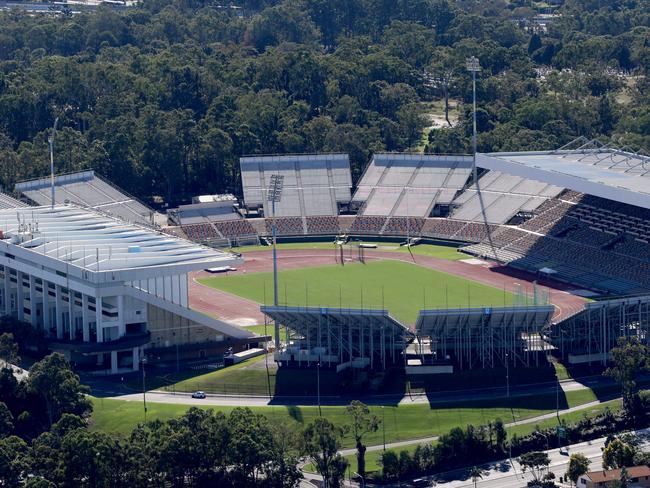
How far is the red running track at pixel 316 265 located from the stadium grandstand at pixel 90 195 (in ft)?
46.2

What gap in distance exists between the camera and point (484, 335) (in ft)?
357

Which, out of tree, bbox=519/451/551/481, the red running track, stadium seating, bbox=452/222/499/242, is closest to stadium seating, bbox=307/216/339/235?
the red running track

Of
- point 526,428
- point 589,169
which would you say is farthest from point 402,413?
point 589,169

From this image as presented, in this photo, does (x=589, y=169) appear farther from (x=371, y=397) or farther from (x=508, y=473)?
(x=508, y=473)

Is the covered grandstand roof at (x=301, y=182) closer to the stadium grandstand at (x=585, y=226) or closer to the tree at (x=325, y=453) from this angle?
the stadium grandstand at (x=585, y=226)

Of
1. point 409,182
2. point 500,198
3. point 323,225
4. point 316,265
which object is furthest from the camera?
point 409,182

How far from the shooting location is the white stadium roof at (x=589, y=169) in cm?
12912

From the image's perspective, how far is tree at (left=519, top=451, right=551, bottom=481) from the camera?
90.8m

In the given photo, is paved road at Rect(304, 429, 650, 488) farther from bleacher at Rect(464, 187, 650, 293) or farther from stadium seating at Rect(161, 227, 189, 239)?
stadium seating at Rect(161, 227, 189, 239)

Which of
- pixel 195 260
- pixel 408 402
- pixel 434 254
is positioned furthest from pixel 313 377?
pixel 434 254

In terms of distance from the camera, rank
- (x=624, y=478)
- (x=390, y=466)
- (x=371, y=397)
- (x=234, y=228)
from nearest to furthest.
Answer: (x=624, y=478), (x=390, y=466), (x=371, y=397), (x=234, y=228)

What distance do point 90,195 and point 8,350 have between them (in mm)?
53841

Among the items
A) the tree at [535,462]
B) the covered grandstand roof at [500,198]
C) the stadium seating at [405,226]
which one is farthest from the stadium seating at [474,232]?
the tree at [535,462]

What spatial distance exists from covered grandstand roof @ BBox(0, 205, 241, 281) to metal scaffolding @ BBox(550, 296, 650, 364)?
88.6 feet
